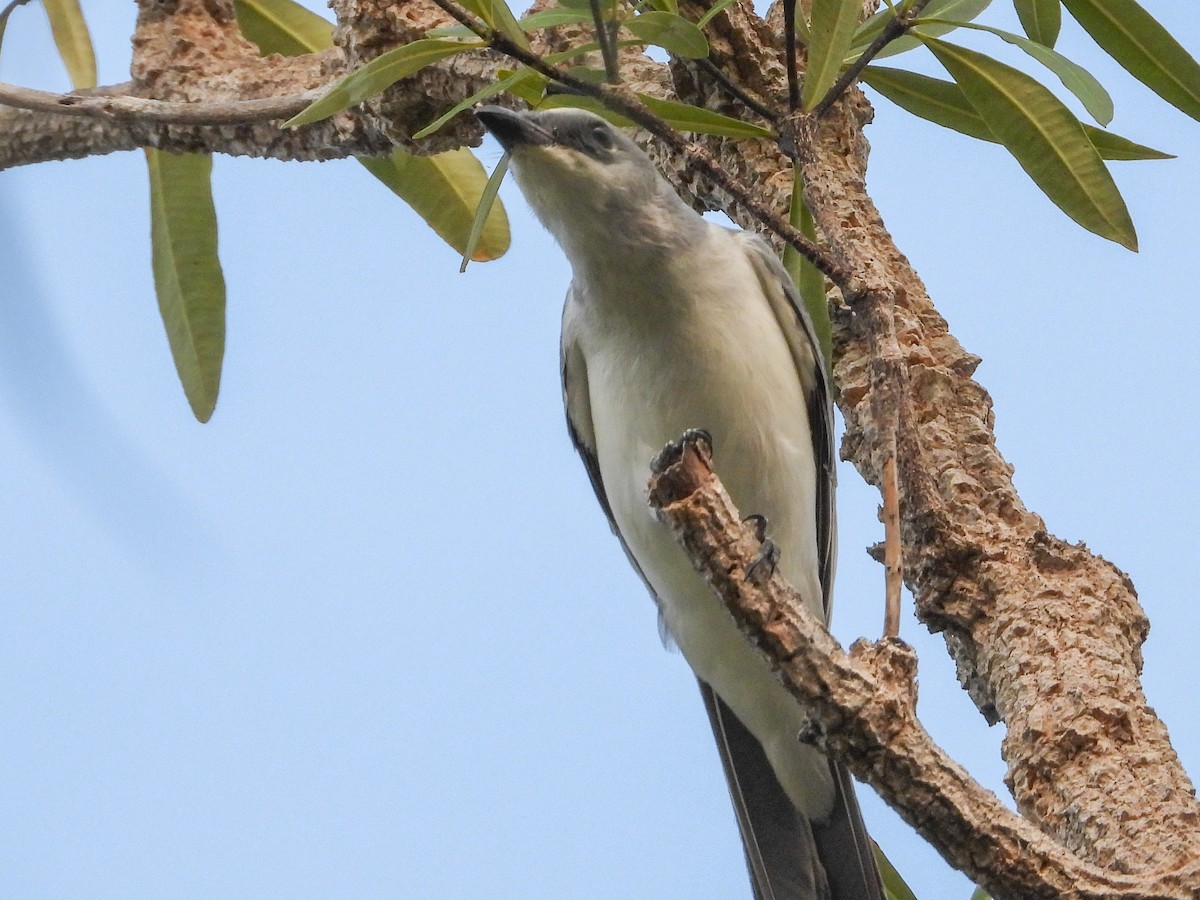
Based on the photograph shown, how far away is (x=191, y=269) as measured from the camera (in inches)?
166

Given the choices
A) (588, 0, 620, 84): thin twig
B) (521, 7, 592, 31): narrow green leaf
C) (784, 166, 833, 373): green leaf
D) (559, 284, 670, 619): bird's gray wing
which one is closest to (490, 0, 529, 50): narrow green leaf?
(521, 7, 592, 31): narrow green leaf

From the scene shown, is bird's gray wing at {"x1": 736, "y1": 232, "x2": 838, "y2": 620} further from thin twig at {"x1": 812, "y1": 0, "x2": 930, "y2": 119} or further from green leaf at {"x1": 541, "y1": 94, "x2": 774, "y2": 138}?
thin twig at {"x1": 812, "y1": 0, "x2": 930, "y2": 119}

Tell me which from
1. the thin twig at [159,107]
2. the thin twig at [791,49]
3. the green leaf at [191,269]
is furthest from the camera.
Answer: the green leaf at [191,269]

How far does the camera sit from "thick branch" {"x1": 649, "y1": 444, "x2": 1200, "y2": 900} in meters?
1.80

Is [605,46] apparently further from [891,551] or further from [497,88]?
[891,551]

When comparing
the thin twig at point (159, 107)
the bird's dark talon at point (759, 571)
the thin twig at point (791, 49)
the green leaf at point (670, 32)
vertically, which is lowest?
the bird's dark talon at point (759, 571)

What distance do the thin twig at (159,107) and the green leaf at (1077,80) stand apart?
5.74 ft

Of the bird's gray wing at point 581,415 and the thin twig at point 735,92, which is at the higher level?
the thin twig at point 735,92

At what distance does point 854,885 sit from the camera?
3.11 m

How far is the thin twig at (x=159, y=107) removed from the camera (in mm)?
3402

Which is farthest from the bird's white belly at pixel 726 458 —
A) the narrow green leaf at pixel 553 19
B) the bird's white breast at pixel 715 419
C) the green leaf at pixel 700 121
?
the narrow green leaf at pixel 553 19

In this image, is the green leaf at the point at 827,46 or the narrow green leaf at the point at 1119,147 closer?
the green leaf at the point at 827,46

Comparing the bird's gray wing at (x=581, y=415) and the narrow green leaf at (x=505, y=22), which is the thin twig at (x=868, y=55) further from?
the bird's gray wing at (x=581, y=415)

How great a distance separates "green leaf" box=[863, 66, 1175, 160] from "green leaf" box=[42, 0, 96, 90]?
268 cm
